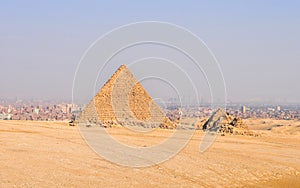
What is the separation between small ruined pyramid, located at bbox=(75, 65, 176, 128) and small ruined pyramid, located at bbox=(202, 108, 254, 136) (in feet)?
15.8

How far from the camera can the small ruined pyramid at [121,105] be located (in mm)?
34156

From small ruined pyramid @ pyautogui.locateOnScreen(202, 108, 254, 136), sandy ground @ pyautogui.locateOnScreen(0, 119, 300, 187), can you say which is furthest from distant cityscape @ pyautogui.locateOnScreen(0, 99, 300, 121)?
sandy ground @ pyautogui.locateOnScreen(0, 119, 300, 187)

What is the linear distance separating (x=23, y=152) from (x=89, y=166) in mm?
2627

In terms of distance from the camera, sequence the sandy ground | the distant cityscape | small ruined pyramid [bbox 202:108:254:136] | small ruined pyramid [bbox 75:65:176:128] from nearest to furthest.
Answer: the sandy ground → small ruined pyramid [bbox 75:65:176:128] → small ruined pyramid [bbox 202:108:254:136] → the distant cityscape

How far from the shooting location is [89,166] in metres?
13.1

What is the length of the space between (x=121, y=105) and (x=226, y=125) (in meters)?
8.91

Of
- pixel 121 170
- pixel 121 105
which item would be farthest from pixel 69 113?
pixel 121 170

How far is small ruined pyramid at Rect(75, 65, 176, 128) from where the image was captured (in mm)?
34156

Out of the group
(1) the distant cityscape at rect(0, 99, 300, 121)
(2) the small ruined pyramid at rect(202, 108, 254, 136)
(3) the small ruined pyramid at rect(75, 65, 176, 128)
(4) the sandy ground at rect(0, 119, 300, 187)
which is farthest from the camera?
(1) the distant cityscape at rect(0, 99, 300, 121)

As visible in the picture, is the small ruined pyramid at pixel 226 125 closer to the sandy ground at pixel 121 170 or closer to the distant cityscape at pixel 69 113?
the distant cityscape at pixel 69 113

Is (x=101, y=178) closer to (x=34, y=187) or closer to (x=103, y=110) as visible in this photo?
(x=34, y=187)

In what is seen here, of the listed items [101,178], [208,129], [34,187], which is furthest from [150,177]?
[208,129]

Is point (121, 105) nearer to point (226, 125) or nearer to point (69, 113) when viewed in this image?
point (226, 125)

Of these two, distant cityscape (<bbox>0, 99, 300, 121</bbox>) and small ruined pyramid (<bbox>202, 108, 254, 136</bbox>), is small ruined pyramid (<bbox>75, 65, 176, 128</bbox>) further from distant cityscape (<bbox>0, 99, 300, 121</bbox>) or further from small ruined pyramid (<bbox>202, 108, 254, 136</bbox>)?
small ruined pyramid (<bbox>202, 108, 254, 136</bbox>)
